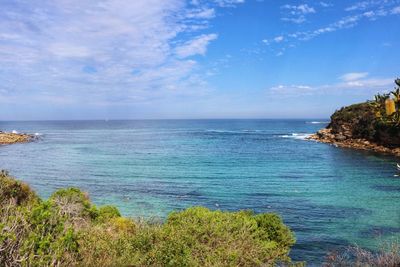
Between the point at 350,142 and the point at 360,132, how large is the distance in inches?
138

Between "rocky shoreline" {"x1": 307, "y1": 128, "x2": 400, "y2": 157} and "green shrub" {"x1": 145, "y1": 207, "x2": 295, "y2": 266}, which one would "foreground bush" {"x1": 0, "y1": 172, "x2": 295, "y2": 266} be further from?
"rocky shoreline" {"x1": 307, "y1": 128, "x2": 400, "y2": 157}

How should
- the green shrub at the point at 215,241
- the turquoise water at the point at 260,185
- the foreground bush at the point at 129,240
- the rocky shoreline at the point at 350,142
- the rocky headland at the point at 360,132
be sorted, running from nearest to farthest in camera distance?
1. the foreground bush at the point at 129,240
2. the green shrub at the point at 215,241
3. the turquoise water at the point at 260,185
4. the rocky shoreline at the point at 350,142
5. the rocky headland at the point at 360,132

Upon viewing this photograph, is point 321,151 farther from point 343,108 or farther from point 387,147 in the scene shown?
point 343,108

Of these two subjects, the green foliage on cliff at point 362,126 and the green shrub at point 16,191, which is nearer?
the green shrub at point 16,191

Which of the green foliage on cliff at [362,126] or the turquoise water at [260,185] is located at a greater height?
the green foliage on cliff at [362,126]

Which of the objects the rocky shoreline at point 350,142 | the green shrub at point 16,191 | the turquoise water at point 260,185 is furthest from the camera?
the rocky shoreline at point 350,142

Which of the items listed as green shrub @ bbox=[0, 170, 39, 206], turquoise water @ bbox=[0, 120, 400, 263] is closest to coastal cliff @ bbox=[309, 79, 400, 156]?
turquoise water @ bbox=[0, 120, 400, 263]

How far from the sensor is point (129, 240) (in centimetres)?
1627

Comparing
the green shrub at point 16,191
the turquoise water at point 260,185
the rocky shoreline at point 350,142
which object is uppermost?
the green shrub at point 16,191

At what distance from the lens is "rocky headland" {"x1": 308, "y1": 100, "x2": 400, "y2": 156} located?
81.8m

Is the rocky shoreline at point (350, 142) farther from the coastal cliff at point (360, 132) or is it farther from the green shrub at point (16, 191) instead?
the green shrub at point (16, 191)

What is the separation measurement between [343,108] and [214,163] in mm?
61787

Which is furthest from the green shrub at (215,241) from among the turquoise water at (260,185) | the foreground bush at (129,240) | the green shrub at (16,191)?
the green shrub at (16,191)

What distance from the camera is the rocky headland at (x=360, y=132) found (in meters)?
81.8
